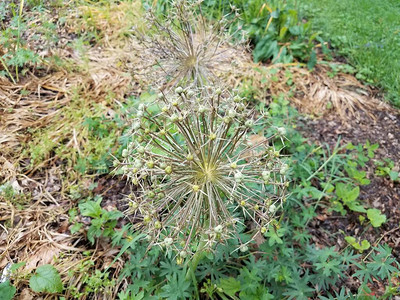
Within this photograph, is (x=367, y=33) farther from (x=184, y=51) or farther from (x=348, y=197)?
(x=184, y=51)

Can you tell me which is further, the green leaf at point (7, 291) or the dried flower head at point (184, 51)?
the dried flower head at point (184, 51)

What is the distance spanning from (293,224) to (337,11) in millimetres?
3426

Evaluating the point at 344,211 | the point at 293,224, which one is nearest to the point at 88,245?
the point at 293,224

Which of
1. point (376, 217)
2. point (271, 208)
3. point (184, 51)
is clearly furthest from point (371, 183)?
point (184, 51)

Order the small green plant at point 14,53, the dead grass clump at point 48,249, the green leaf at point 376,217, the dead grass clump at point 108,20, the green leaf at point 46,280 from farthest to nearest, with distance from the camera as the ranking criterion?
the dead grass clump at point 108,20
the small green plant at point 14,53
the green leaf at point 376,217
the dead grass clump at point 48,249
the green leaf at point 46,280

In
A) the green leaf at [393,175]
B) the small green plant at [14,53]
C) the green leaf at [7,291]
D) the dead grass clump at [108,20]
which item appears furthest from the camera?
the dead grass clump at [108,20]

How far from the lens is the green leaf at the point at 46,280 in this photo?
2.01m

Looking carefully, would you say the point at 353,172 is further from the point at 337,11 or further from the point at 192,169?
the point at 337,11

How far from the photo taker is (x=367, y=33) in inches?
170

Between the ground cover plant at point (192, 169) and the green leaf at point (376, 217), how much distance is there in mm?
15

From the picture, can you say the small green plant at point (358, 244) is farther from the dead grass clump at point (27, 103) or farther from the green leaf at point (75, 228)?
the dead grass clump at point (27, 103)

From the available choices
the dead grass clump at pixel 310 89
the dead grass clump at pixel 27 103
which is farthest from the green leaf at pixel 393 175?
the dead grass clump at pixel 27 103

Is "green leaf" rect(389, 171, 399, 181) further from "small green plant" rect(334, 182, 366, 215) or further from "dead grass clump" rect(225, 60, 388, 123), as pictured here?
"dead grass clump" rect(225, 60, 388, 123)

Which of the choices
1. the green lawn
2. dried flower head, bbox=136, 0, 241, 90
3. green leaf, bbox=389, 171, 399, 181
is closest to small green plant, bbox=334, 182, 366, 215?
green leaf, bbox=389, 171, 399, 181
